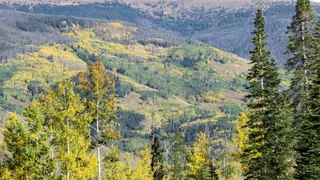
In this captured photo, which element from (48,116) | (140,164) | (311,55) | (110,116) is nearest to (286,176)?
(311,55)

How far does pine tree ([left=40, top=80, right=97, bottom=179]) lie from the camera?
52250mm

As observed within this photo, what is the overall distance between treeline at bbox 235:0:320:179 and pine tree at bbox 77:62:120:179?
512 inches

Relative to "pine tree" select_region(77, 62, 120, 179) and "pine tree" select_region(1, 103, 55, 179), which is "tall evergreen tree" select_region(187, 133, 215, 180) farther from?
"pine tree" select_region(1, 103, 55, 179)

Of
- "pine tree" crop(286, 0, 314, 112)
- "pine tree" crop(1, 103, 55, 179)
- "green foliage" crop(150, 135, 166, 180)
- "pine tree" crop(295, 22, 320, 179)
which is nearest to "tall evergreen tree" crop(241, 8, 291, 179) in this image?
"pine tree" crop(295, 22, 320, 179)

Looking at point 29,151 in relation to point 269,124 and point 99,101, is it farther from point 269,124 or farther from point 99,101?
point 269,124

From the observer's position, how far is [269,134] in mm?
51312

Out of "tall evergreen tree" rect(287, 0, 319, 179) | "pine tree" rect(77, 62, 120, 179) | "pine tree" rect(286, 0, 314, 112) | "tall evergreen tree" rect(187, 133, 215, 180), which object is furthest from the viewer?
"tall evergreen tree" rect(187, 133, 215, 180)

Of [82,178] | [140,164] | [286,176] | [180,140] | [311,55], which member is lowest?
[180,140]

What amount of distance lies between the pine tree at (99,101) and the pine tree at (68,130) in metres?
2.24

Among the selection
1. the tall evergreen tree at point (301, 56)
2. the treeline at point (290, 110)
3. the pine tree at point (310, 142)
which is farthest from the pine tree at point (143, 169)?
the pine tree at point (310, 142)

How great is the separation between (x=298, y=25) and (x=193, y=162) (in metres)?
42.6

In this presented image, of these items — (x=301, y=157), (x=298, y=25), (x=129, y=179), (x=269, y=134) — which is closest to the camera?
(x=301, y=157)

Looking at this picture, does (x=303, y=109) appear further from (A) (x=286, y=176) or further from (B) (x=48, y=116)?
(B) (x=48, y=116)

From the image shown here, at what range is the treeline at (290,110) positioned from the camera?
47541mm
